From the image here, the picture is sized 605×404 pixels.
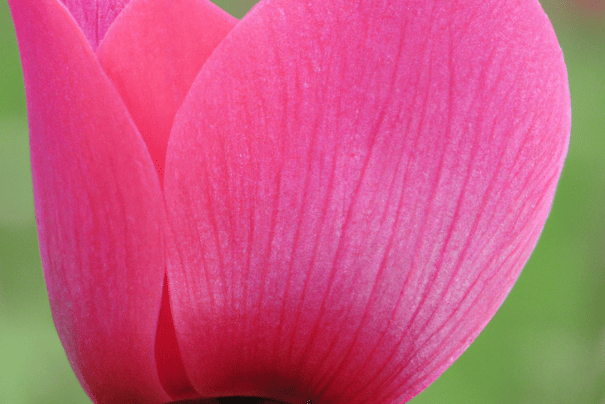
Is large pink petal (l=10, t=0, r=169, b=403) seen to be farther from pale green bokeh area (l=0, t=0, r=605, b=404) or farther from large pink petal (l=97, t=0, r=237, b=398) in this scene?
pale green bokeh area (l=0, t=0, r=605, b=404)

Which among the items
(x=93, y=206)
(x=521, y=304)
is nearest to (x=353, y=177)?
(x=93, y=206)

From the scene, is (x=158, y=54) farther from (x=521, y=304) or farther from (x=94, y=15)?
(x=521, y=304)

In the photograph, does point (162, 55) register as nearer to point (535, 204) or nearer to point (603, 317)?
point (535, 204)

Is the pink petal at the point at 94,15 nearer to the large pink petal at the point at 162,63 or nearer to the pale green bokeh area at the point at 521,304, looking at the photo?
the large pink petal at the point at 162,63

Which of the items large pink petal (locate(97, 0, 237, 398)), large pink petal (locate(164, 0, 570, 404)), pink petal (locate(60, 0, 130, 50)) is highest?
pink petal (locate(60, 0, 130, 50))

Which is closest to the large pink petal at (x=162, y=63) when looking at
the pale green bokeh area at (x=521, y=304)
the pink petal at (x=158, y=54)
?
the pink petal at (x=158, y=54)

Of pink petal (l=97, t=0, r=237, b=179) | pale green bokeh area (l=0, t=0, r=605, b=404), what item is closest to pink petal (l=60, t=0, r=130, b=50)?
pink petal (l=97, t=0, r=237, b=179)

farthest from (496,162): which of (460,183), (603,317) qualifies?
(603,317)
